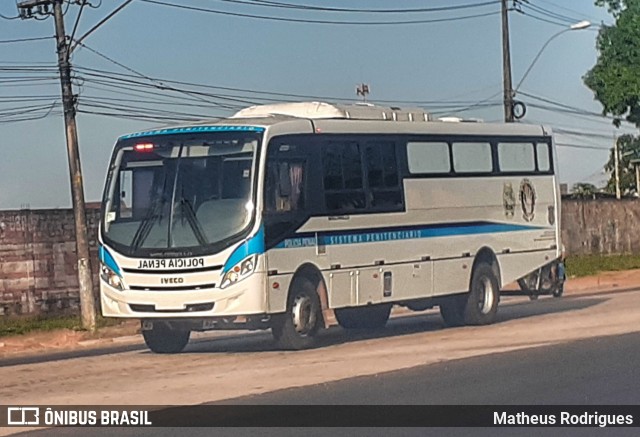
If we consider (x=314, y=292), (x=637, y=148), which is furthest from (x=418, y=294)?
(x=637, y=148)

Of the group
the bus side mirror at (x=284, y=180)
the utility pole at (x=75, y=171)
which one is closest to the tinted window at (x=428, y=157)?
the bus side mirror at (x=284, y=180)

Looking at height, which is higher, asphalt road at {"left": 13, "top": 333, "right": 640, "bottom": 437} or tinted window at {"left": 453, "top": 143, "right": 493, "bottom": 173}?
tinted window at {"left": 453, "top": 143, "right": 493, "bottom": 173}

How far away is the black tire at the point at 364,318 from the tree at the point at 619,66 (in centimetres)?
2977

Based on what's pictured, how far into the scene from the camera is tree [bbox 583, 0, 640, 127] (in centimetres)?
5069

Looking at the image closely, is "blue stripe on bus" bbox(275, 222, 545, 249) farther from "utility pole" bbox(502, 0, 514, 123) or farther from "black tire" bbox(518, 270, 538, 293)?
"utility pole" bbox(502, 0, 514, 123)

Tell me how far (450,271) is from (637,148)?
42.8m

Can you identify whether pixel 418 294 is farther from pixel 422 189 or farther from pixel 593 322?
pixel 593 322

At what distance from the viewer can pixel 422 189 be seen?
21.1m

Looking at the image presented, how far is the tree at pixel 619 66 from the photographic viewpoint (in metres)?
50.7

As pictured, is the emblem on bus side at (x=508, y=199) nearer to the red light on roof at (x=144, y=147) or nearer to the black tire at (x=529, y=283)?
the black tire at (x=529, y=283)

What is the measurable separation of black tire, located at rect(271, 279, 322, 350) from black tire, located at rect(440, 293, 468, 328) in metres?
3.95

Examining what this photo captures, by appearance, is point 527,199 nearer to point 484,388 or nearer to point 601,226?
point 484,388

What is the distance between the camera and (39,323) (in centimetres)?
2759

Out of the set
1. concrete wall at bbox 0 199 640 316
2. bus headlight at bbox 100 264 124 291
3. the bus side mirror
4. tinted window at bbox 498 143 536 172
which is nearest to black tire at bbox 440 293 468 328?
tinted window at bbox 498 143 536 172
